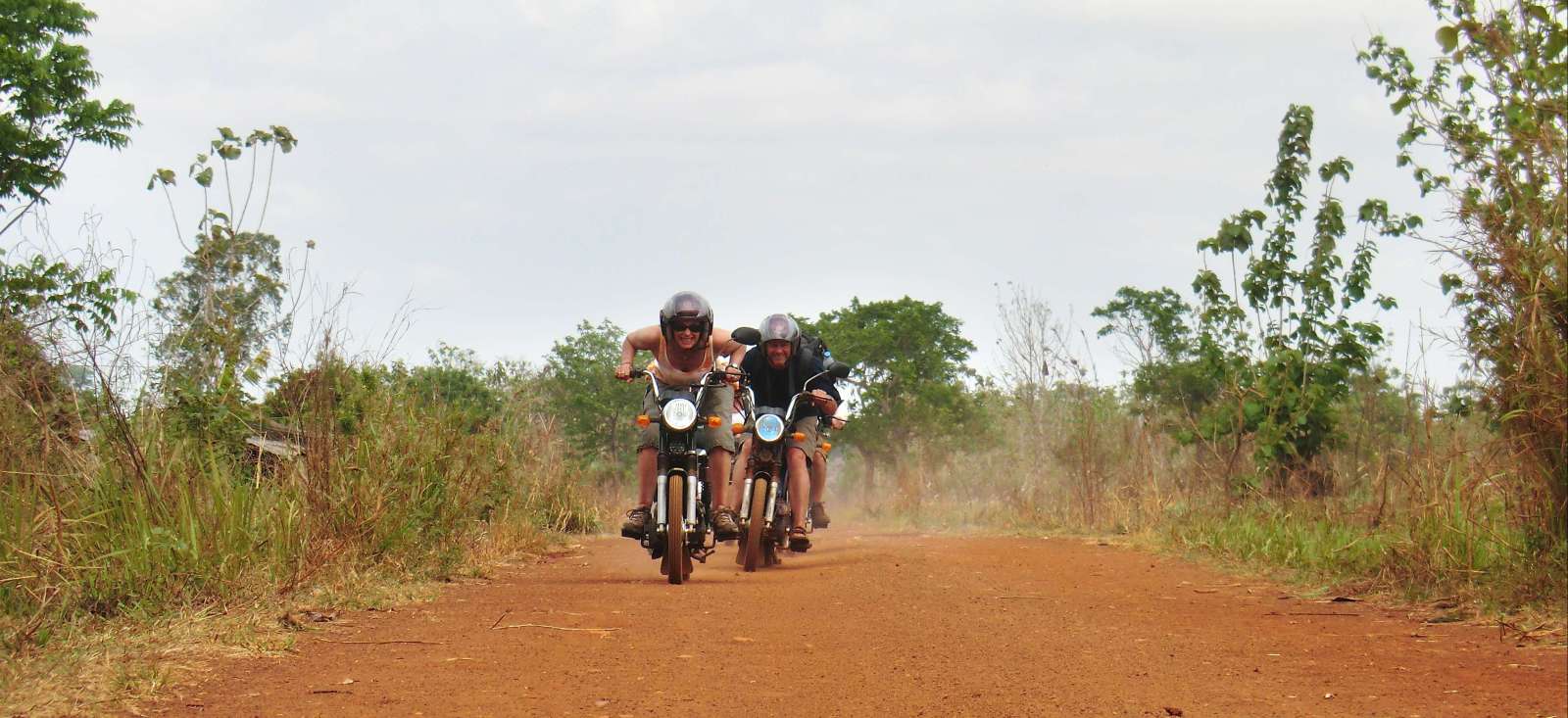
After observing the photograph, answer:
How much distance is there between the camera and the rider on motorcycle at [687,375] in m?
9.38

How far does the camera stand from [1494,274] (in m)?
7.41

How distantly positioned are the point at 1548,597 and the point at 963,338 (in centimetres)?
4008

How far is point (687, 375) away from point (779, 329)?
1127 mm

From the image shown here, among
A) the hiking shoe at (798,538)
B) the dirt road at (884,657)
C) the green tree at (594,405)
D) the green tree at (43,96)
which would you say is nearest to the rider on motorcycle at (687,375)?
the dirt road at (884,657)

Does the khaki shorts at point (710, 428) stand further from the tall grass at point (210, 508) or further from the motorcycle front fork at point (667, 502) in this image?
the tall grass at point (210, 508)

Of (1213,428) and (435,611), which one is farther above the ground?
(1213,428)

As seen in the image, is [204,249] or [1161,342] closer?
[204,249]

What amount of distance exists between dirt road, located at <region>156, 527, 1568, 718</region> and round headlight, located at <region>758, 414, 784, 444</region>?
1144mm

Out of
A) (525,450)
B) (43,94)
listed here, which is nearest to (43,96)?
(43,94)

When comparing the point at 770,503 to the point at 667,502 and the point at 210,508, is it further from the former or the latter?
the point at 210,508

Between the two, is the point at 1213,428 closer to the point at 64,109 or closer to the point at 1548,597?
the point at 1548,597

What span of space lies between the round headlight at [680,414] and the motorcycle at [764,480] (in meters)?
0.67

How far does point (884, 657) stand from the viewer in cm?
597

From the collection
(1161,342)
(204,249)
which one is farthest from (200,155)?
(1161,342)
